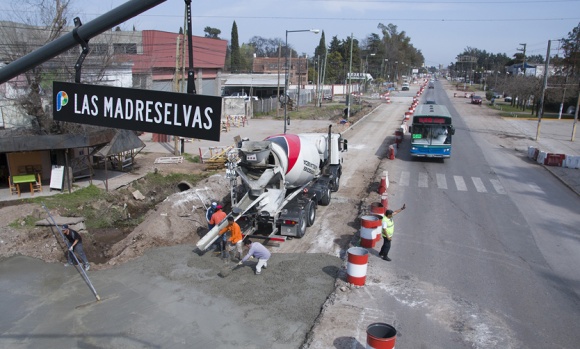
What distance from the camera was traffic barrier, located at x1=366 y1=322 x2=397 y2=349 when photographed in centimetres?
708

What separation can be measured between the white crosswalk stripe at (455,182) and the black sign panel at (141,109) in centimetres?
1772

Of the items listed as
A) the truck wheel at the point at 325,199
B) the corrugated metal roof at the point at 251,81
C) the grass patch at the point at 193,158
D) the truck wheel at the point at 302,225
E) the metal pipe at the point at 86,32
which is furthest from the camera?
the corrugated metal roof at the point at 251,81

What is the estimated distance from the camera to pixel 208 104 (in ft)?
15.0

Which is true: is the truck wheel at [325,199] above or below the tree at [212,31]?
below

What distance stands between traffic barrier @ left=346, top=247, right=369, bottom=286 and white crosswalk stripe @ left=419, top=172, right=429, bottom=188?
11503mm

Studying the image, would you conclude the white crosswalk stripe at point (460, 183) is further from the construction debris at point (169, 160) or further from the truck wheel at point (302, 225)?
the construction debris at point (169, 160)

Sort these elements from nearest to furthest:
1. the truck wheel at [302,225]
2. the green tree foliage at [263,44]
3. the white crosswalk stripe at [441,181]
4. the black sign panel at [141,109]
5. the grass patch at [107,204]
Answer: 1. the black sign panel at [141,109]
2. the truck wheel at [302,225]
3. the grass patch at [107,204]
4. the white crosswalk stripe at [441,181]
5. the green tree foliage at [263,44]

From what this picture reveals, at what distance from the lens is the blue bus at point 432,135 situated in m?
25.3

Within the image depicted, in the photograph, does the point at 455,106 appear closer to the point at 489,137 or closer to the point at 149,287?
the point at 489,137

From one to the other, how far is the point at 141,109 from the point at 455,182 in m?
19.5

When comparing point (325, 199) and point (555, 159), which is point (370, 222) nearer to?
point (325, 199)

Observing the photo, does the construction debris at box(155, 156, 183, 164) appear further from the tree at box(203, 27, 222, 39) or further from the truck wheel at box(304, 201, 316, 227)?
the tree at box(203, 27, 222, 39)

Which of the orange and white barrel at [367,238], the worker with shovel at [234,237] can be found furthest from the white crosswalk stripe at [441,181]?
the worker with shovel at [234,237]

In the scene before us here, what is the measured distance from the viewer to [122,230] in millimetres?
16766
